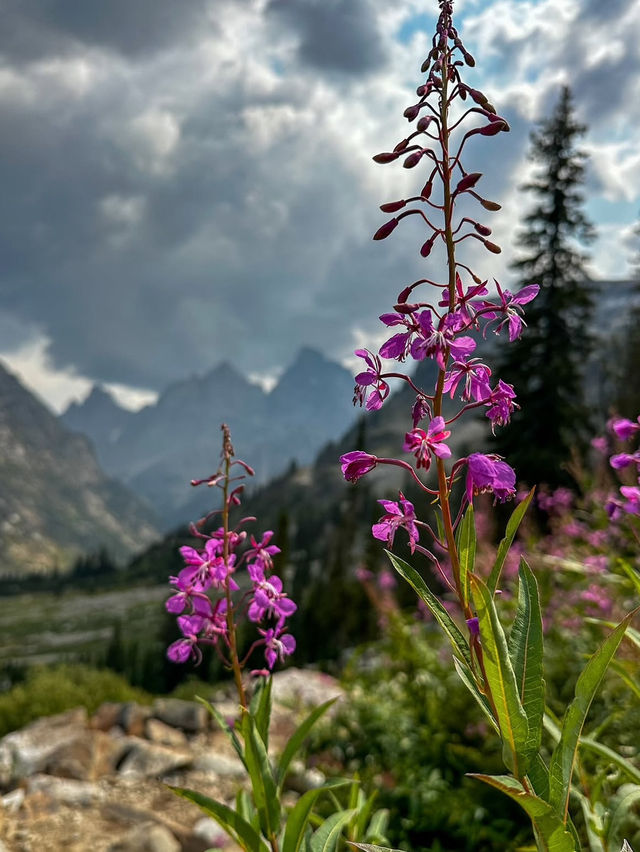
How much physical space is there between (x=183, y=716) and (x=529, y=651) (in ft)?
30.8

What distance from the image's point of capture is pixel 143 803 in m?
5.92

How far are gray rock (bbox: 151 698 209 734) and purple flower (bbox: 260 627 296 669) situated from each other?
8.03 metres

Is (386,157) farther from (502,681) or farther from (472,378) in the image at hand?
(502,681)

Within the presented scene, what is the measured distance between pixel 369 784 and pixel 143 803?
Answer: 2652 millimetres

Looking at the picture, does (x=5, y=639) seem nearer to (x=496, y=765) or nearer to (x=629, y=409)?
(x=629, y=409)

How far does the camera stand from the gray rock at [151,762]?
22.7 feet

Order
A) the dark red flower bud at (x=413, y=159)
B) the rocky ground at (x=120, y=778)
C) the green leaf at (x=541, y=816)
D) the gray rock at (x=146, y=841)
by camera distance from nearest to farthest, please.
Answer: the green leaf at (x=541, y=816) → the dark red flower bud at (x=413, y=159) → the gray rock at (x=146, y=841) → the rocky ground at (x=120, y=778)

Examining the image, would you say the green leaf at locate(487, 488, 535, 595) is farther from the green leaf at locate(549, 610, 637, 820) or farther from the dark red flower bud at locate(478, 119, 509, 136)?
the dark red flower bud at locate(478, 119, 509, 136)

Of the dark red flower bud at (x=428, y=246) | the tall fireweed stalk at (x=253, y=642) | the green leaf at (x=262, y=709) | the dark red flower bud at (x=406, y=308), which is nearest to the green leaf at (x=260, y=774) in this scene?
the tall fireweed stalk at (x=253, y=642)

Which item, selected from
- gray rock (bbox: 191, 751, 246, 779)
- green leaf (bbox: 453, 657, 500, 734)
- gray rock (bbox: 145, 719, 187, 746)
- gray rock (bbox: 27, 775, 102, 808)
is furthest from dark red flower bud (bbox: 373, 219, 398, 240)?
gray rock (bbox: 145, 719, 187, 746)

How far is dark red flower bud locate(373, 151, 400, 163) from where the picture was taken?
1851 mm

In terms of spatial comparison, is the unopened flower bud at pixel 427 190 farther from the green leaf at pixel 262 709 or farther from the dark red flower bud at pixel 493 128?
the green leaf at pixel 262 709

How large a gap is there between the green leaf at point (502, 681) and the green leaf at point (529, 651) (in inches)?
2.8

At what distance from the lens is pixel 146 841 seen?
4375mm
